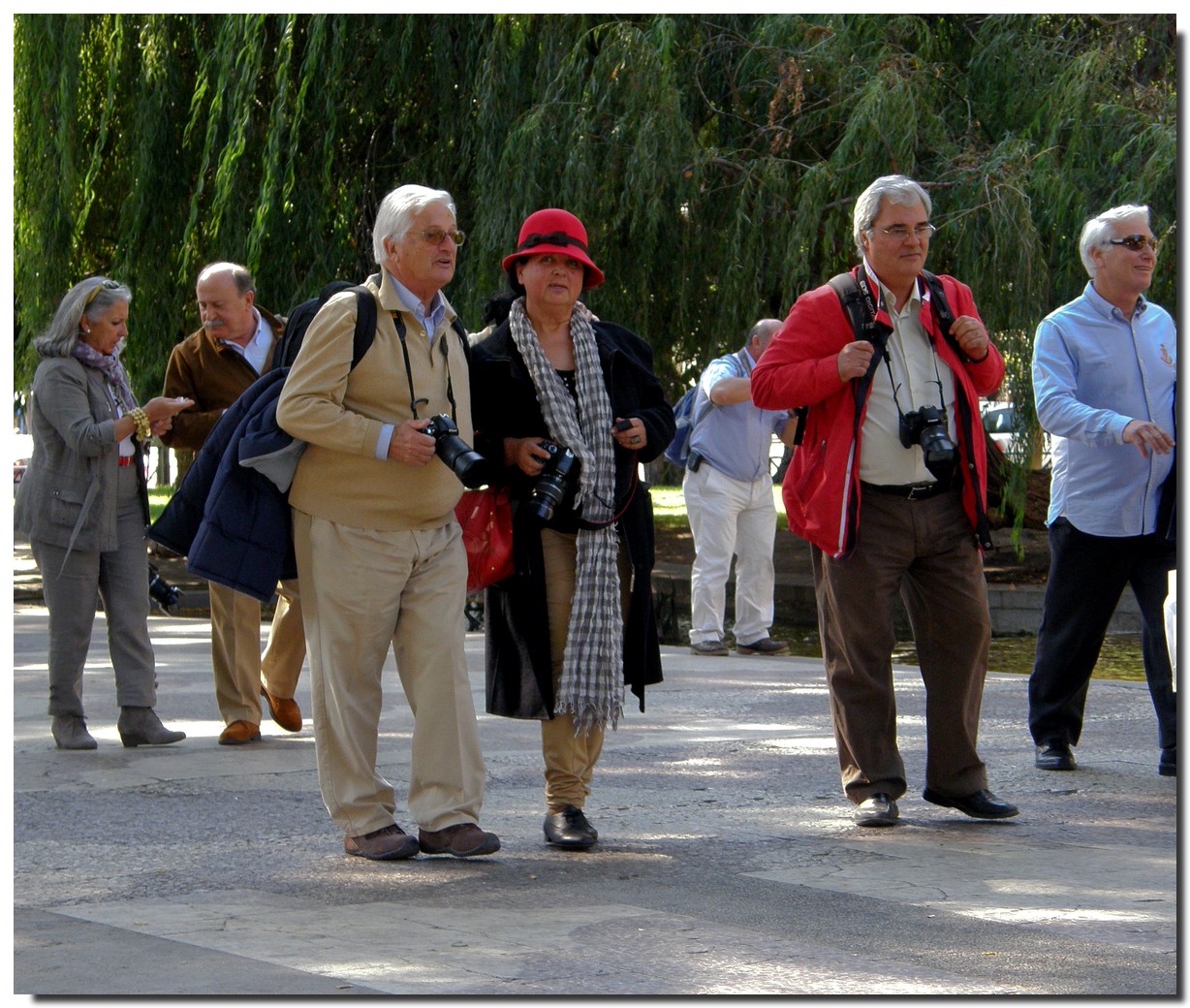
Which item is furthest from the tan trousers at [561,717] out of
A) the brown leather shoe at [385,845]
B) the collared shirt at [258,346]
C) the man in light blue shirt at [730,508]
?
the man in light blue shirt at [730,508]

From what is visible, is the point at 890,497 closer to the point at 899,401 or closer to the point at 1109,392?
the point at 899,401

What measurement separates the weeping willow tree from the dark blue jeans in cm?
558

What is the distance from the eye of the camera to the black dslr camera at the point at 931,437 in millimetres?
5637

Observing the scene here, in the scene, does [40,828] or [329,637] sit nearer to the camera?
[329,637]

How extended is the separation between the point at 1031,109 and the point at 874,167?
1.29 m

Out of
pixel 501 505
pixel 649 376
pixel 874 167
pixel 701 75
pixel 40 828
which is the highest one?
pixel 701 75

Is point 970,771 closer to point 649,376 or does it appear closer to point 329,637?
point 649,376

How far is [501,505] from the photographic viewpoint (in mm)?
5773

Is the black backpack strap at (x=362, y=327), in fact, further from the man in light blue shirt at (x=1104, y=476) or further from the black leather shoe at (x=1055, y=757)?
the black leather shoe at (x=1055, y=757)

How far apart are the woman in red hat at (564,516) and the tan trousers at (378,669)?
0.29 metres

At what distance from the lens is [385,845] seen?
17.8ft

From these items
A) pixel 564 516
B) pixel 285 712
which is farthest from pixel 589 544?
pixel 285 712

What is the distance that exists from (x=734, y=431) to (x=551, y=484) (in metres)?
5.85

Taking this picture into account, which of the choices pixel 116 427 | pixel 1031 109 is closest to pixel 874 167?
pixel 1031 109
